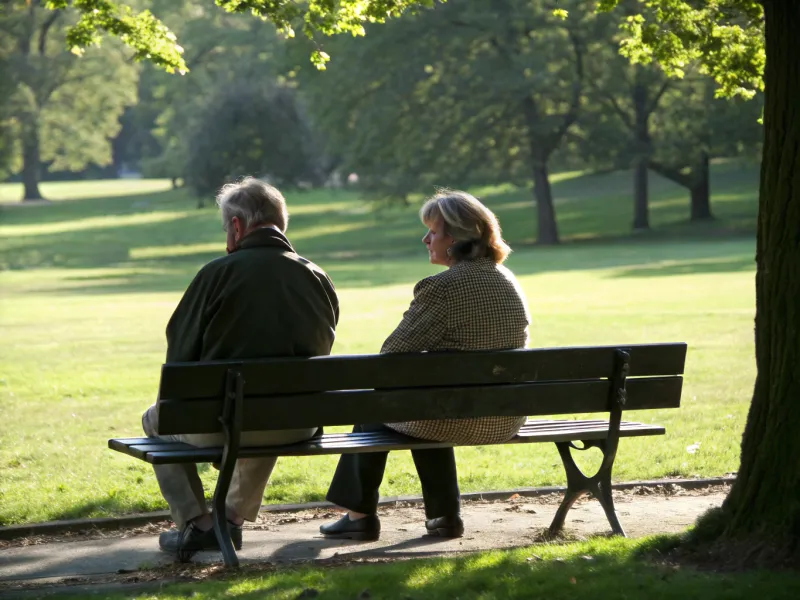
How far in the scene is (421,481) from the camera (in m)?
6.12

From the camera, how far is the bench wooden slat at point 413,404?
529 cm

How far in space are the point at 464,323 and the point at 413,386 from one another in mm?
455

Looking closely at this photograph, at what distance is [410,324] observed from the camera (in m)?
5.82

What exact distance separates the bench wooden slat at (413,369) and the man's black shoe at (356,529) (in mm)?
903

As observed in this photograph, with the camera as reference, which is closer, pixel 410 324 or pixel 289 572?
pixel 289 572

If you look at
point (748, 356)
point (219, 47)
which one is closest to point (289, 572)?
point (748, 356)

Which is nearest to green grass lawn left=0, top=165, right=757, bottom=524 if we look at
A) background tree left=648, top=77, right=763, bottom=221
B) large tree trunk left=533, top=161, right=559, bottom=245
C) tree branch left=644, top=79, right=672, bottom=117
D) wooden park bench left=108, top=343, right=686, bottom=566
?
wooden park bench left=108, top=343, right=686, bottom=566

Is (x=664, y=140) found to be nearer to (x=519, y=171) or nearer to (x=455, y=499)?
(x=519, y=171)

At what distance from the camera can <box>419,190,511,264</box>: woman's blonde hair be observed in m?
5.96

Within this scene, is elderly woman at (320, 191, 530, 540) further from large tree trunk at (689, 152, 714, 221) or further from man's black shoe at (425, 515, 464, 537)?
large tree trunk at (689, 152, 714, 221)

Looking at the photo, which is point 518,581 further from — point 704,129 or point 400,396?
point 704,129

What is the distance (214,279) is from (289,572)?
4.29ft

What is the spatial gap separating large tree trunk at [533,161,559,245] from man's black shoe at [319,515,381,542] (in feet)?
142

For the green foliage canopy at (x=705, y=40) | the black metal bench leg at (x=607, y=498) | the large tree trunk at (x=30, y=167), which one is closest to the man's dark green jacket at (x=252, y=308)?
the black metal bench leg at (x=607, y=498)
